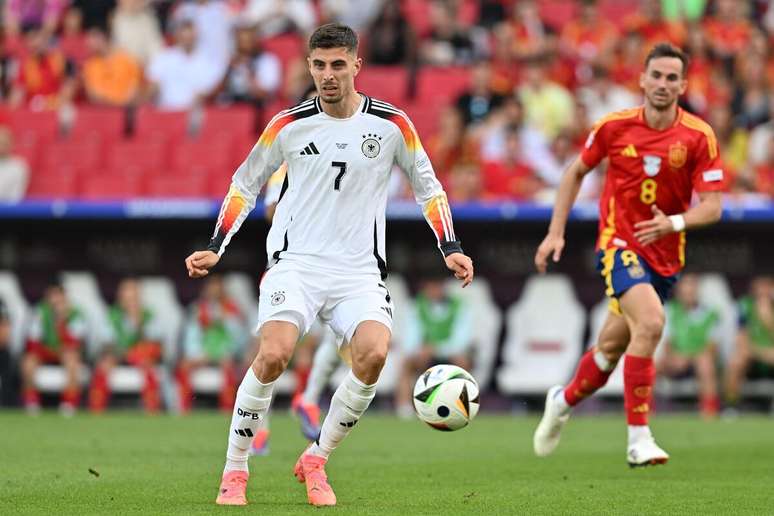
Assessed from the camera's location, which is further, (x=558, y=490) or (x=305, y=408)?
(x=305, y=408)

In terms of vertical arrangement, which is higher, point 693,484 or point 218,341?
point 693,484

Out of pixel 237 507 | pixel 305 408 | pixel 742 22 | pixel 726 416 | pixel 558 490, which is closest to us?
pixel 237 507

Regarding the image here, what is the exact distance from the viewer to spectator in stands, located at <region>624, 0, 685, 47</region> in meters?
18.8

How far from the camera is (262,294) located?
24.0 feet

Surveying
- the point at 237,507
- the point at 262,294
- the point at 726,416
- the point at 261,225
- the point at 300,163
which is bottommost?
the point at 726,416

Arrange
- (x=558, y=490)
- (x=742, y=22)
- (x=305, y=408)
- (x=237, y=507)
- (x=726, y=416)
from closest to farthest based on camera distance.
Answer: (x=237, y=507) < (x=558, y=490) < (x=305, y=408) < (x=726, y=416) < (x=742, y=22)

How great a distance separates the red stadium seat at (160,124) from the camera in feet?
59.3

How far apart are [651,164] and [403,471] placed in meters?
2.49

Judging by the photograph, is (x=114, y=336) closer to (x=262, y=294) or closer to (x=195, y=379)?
(x=195, y=379)

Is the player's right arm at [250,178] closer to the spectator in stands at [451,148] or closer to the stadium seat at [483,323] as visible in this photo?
the spectator in stands at [451,148]

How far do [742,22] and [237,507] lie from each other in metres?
14.0

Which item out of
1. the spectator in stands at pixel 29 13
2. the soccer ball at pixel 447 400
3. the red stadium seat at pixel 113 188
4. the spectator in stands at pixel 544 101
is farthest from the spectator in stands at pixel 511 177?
the soccer ball at pixel 447 400

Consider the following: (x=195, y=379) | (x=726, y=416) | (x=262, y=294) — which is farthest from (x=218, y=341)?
(x=262, y=294)

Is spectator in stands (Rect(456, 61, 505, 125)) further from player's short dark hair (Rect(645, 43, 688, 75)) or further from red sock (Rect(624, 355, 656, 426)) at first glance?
red sock (Rect(624, 355, 656, 426))
